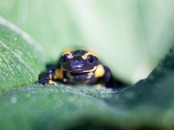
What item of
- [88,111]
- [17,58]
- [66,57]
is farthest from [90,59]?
[88,111]

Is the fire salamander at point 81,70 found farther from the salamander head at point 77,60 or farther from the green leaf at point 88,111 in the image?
the green leaf at point 88,111

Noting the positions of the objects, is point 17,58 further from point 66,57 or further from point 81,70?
point 81,70

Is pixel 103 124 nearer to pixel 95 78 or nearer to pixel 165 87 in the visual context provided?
pixel 165 87

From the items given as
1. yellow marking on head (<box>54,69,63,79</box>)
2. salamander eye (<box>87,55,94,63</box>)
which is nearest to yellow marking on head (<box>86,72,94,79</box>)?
salamander eye (<box>87,55,94,63</box>)

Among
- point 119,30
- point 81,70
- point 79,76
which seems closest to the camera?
point 81,70

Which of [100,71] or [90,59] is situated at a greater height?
→ [90,59]

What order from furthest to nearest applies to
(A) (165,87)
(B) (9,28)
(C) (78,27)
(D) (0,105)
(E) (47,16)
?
(C) (78,27)
(E) (47,16)
(B) (9,28)
(D) (0,105)
(A) (165,87)

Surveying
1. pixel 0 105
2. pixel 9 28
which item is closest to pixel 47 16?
pixel 9 28
